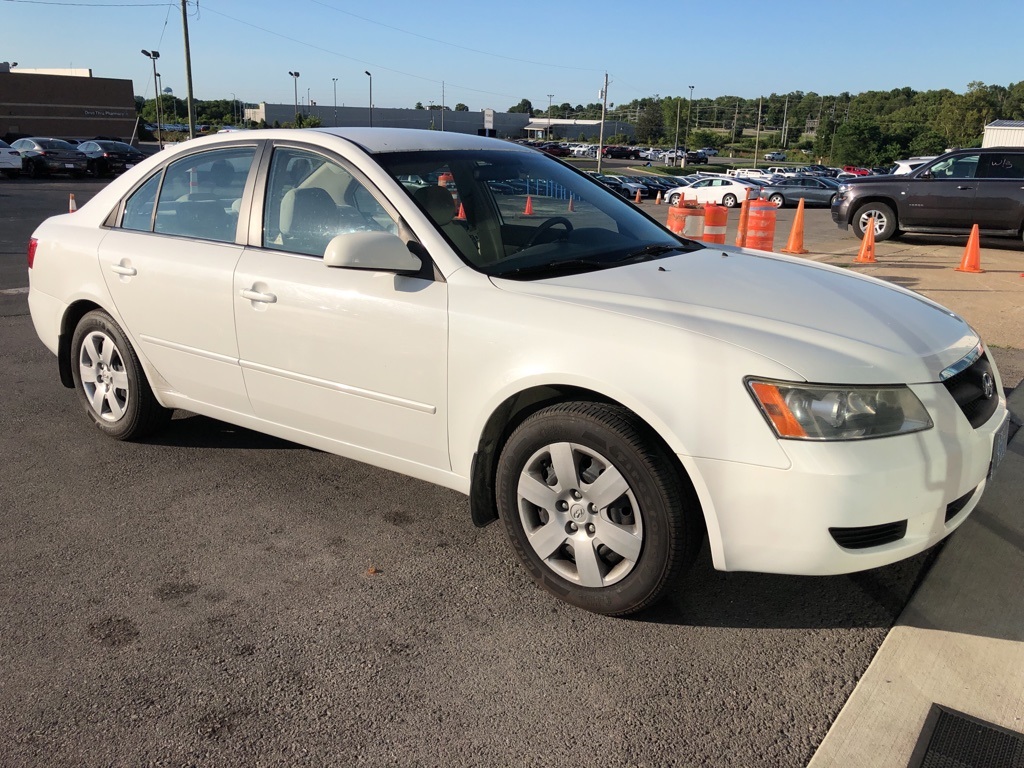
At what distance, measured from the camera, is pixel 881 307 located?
3.20m

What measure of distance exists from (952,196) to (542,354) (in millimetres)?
13560

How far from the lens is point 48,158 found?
3319 centimetres

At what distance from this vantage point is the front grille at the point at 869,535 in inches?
102

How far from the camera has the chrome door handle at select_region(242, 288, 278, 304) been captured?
363 centimetres

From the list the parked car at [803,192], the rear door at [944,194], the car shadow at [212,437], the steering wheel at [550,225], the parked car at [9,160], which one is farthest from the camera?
the parked car at [803,192]

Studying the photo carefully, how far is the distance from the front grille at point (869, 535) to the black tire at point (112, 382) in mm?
3518

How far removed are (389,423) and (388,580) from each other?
63 cm

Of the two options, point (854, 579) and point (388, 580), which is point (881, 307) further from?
point (388, 580)

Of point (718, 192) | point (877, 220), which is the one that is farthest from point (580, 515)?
point (718, 192)

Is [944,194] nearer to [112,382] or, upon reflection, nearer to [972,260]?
[972,260]

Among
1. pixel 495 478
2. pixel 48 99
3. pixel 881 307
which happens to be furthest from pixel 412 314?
pixel 48 99

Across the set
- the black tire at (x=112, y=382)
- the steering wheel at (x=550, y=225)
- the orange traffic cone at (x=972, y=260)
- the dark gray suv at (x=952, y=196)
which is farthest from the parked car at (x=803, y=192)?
the black tire at (x=112, y=382)

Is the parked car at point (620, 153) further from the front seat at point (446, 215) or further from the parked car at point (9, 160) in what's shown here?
the front seat at point (446, 215)

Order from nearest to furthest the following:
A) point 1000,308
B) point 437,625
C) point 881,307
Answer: point 437,625 → point 881,307 → point 1000,308
